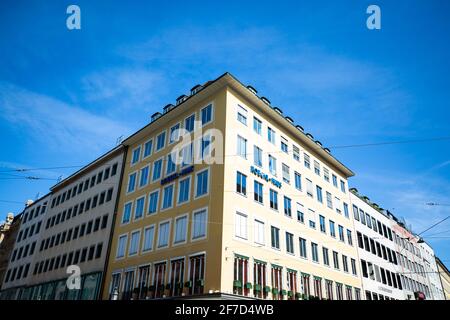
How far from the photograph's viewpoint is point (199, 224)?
26.7 meters

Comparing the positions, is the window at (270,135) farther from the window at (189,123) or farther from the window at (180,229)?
the window at (180,229)

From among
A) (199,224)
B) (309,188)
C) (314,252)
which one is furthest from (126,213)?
(309,188)

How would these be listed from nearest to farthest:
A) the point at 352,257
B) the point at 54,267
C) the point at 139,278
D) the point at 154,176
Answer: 1. the point at 139,278
2. the point at 154,176
3. the point at 352,257
4. the point at 54,267

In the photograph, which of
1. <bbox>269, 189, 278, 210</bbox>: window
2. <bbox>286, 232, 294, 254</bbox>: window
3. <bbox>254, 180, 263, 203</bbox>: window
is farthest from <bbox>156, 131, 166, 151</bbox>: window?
<bbox>286, 232, 294, 254</bbox>: window

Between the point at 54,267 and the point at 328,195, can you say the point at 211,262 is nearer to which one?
the point at 328,195

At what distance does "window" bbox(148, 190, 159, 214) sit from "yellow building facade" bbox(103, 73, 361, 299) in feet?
0.36

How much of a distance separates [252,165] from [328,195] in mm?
15895

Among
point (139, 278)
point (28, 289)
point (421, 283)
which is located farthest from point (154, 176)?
point (421, 283)

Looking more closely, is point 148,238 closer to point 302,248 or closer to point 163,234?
point 163,234

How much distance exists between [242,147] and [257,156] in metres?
2.17

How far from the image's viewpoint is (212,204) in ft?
86.2

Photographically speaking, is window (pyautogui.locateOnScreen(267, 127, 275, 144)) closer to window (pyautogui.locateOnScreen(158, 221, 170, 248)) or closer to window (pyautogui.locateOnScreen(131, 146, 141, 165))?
window (pyautogui.locateOnScreen(158, 221, 170, 248))
